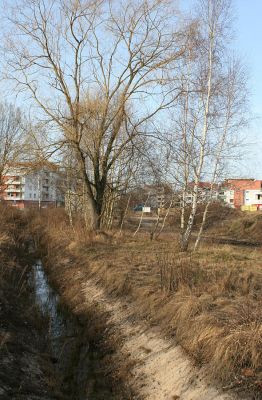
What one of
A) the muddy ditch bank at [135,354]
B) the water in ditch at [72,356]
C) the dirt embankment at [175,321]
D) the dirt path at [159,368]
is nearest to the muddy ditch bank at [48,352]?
the water in ditch at [72,356]

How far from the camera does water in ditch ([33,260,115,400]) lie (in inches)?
278

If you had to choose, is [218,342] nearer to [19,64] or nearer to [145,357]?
[145,357]

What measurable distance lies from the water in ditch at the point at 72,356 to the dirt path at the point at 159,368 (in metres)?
0.59

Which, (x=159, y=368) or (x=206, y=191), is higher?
(x=206, y=191)

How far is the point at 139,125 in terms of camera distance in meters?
22.0

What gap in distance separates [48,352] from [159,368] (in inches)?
98.1

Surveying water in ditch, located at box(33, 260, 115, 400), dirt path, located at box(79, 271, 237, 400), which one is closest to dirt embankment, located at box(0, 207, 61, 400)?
water in ditch, located at box(33, 260, 115, 400)

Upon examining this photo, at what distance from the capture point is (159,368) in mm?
6879

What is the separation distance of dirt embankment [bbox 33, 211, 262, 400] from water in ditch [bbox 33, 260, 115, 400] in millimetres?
264

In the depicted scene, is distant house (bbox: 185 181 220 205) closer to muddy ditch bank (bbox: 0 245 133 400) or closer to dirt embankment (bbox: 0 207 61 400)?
muddy ditch bank (bbox: 0 245 133 400)

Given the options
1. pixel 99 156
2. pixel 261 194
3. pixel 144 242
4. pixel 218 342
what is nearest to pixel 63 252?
pixel 144 242

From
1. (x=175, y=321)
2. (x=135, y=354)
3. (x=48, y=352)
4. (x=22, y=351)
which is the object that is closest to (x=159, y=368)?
(x=135, y=354)

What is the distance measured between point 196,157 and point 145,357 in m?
11.1

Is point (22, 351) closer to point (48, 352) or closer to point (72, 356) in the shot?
point (48, 352)
